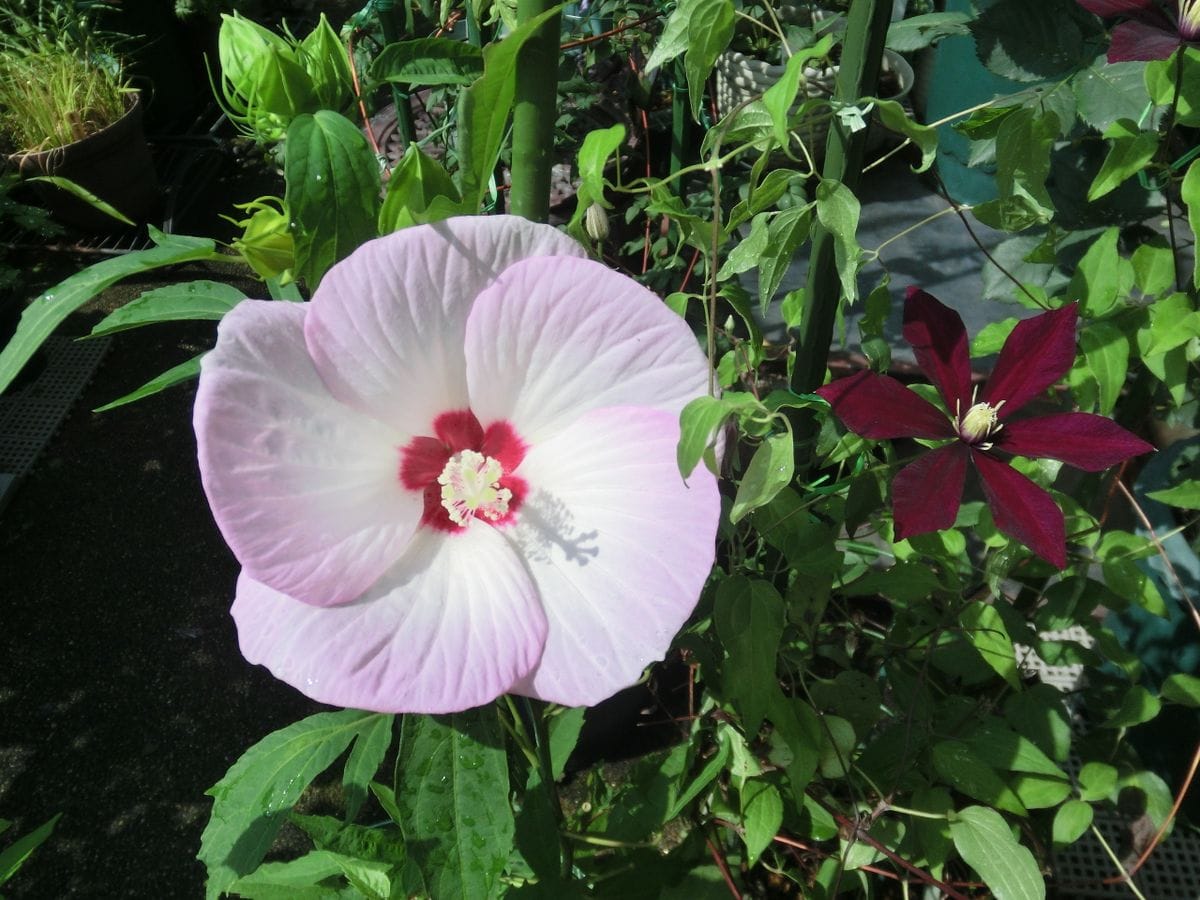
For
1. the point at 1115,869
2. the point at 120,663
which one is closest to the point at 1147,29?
the point at 1115,869

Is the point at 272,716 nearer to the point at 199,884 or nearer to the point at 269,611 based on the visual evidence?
the point at 199,884

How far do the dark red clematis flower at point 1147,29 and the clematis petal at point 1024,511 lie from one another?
322 mm

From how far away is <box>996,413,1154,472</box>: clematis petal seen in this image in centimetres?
64

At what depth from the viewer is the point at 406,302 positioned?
0.51 m

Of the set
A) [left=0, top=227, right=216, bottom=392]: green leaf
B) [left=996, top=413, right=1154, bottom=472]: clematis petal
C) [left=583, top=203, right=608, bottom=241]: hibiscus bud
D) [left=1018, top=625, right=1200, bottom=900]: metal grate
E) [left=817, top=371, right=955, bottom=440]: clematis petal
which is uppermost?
[left=0, top=227, right=216, bottom=392]: green leaf

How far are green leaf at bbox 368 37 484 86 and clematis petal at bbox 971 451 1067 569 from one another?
458 mm

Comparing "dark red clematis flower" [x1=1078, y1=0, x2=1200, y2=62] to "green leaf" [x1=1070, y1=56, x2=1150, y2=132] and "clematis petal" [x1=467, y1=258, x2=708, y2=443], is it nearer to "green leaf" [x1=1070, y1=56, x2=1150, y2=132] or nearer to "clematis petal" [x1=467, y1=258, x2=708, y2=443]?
"green leaf" [x1=1070, y1=56, x2=1150, y2=132]

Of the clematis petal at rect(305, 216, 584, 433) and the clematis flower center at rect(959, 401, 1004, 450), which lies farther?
the clematis flower center at rect(959, 401, 1004, 450)

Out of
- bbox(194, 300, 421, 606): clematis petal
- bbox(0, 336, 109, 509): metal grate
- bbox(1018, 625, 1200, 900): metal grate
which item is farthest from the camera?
bbox(0, 336, 109, 509): metal grate

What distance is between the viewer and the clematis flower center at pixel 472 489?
1.88 ft

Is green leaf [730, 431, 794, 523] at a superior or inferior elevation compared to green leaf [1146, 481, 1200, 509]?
superior

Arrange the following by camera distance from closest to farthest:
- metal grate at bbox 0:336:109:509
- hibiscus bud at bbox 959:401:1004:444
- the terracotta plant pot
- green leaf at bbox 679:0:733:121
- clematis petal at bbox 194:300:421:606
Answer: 1. clematis petal at bbox 194:300:421:606
2. green leaf at bbox 679:0:733:121
3. hibiscus bud at bbox 959:401:1004:444
4. metal grate at bbox 0:336:109:509
5. the terracotta plant pot

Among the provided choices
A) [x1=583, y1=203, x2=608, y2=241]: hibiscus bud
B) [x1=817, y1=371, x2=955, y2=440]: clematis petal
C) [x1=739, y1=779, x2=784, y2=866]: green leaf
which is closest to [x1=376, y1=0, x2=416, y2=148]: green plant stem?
[x1=583, y1=203, x2=608, y2=241]: hibiscus bud

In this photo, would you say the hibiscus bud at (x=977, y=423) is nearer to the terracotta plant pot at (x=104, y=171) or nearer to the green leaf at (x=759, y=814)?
the green leaf at (x=759, y=814)
